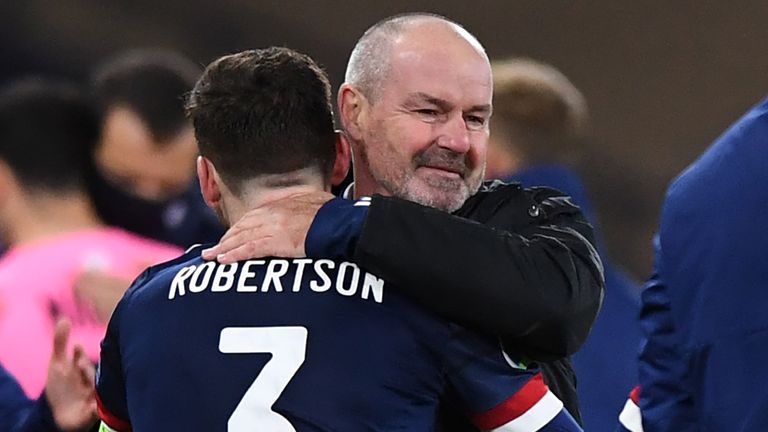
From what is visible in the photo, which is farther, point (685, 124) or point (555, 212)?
point (685, 124)

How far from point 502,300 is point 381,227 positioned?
0.18m

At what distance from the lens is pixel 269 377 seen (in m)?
1.91

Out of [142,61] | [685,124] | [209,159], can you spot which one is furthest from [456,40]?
[685,124]

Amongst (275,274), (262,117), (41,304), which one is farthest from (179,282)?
(41,304)

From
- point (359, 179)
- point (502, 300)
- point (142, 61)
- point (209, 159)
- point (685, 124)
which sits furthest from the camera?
point (685, 124)

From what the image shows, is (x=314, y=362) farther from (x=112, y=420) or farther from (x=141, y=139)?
(x=141, y=139)

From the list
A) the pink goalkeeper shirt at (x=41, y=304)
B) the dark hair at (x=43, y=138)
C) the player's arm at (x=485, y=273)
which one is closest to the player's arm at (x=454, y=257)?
the player's arm at (x=485, y=273)

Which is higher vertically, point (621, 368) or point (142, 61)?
point (142, 61)

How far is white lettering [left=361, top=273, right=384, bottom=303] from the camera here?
76.3 inches

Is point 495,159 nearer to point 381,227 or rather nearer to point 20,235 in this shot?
point 20,235

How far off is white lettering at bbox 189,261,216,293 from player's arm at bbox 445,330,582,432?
0.34 meters

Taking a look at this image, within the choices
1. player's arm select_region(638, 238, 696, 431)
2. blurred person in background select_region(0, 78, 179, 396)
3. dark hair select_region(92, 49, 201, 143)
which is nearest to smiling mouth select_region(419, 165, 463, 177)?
player's arm select_region(638, 238, 696, 431)

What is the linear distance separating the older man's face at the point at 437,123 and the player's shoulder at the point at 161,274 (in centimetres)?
31

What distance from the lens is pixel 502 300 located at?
190 centimetres
